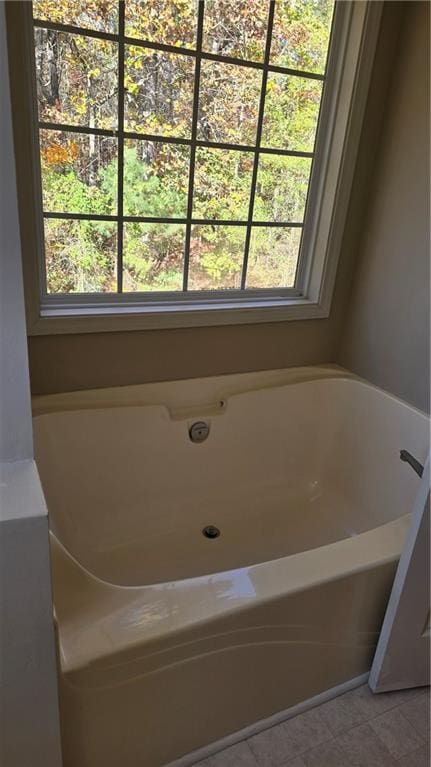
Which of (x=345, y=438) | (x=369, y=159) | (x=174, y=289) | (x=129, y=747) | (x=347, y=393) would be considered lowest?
(x=129, y=747)

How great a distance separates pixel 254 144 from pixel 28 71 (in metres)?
0.79

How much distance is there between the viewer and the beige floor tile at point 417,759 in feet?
4.08

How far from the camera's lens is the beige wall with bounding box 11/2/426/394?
1703mm

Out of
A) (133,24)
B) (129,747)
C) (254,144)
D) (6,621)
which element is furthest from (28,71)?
(129,747)

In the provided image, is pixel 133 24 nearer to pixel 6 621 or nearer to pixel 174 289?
pixel 174 289

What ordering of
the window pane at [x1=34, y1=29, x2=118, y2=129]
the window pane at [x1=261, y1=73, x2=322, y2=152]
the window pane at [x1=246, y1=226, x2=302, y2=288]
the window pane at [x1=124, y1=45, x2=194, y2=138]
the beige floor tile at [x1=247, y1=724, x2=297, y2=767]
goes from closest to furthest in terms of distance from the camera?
the beige floor tile at [x1=247, y1=724, x2=297, y2=767], the window pane at [x1=34, y1=29, x2=118, y2=129], the window pane at [x1=124, y1=45, x2=194, y2=138], the window pane at [x1=261, y1=73, x2=322, y2=152], the window pane at [x1=246, y1=226, x2=302, y2=288]

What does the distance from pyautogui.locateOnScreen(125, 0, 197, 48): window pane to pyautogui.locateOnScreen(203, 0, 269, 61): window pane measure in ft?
0.19

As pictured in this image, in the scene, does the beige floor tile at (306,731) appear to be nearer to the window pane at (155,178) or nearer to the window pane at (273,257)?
the window pane at (273,257)

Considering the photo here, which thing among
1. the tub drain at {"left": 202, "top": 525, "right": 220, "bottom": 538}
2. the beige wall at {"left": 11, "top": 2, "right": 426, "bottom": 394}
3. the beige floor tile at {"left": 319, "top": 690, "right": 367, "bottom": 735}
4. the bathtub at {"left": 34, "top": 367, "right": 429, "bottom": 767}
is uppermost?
the beige wall at {"left": 11, "top": 2, "right": 426, "bottom": 394}

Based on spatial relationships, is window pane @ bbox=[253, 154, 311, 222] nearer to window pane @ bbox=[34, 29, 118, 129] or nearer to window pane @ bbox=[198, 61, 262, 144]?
window pane @ bbox=[198, 61, 262, 144]

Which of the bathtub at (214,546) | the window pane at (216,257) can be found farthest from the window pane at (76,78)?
the bathtub at (214,546)

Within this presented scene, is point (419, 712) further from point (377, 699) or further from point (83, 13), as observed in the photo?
point (83, 13)

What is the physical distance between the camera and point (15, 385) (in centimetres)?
75

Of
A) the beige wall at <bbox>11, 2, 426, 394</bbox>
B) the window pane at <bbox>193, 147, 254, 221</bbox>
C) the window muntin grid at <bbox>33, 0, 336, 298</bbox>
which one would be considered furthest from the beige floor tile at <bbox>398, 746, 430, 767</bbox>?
the window pane at <bbox>193, 147, 254, 221</bbox>
